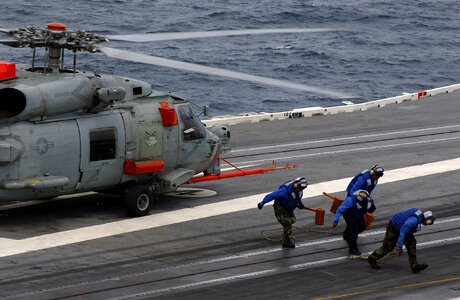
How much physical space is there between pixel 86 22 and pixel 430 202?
58.3 metres

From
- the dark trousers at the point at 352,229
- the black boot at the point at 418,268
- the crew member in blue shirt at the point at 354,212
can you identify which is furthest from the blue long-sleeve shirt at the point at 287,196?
the black boot at the point at 418,268

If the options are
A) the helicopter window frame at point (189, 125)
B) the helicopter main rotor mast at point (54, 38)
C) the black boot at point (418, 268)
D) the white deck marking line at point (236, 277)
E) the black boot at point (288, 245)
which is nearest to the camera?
the white deck marking line at point (236, 277)

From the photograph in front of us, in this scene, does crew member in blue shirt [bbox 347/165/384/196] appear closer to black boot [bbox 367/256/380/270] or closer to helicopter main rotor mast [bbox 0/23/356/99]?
black boot [bbox 367/256/380/270]

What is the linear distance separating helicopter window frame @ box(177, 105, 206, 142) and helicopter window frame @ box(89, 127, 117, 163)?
223 cm

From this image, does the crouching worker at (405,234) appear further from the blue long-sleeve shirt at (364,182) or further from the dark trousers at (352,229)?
the blue long-sleeve shirt at (364,182)

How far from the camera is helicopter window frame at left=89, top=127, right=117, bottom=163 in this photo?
1975 centimetres

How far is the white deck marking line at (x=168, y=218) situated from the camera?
59.8 feet

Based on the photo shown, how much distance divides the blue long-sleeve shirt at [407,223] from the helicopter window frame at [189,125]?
670cm

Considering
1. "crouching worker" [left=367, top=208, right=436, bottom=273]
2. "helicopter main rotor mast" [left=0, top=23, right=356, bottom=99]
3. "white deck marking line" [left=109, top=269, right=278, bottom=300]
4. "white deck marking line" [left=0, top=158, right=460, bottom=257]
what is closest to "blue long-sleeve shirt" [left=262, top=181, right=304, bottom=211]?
"white deck marking line" [left=109, top=269, right=278, bottom=300]

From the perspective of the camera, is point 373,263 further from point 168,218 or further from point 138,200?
point 138,200

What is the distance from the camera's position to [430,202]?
2259 cm

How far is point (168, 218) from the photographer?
68.1 ft

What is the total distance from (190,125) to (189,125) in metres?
0.04

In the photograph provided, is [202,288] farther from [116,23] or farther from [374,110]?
[116,23]
